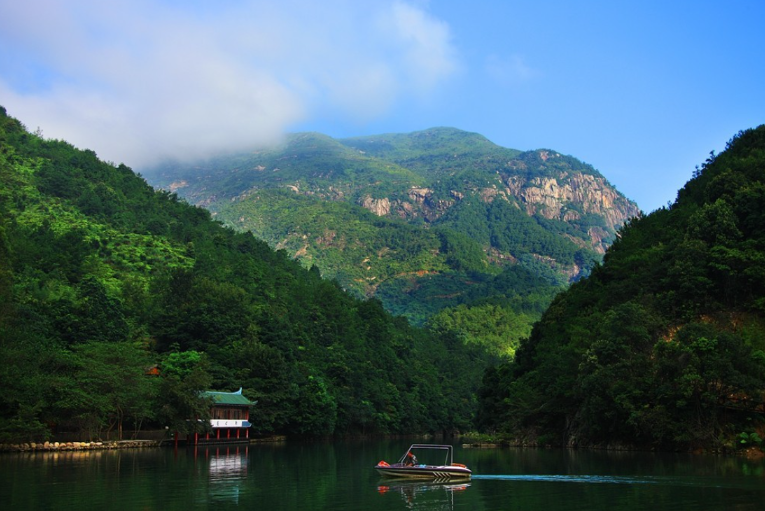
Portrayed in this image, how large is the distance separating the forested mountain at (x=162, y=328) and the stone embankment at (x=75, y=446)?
3.36ft

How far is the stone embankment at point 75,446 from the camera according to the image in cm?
4775

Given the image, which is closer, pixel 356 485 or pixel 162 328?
pixel 356 485

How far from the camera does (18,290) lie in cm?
6912

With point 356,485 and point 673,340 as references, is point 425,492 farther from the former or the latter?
point 673,340

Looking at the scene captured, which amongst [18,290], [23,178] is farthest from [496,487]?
[23,178]

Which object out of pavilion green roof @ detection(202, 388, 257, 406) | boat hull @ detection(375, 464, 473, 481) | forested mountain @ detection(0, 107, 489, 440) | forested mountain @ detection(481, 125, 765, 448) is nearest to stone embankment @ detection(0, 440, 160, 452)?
forested mountain @ detection(0, 107, 489, 440)

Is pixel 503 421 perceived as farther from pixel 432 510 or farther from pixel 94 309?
pixel 432 510

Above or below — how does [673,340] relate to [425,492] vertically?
above

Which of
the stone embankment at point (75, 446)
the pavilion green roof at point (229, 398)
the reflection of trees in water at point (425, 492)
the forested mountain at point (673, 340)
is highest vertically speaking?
the forested mountain at point (673, 340)

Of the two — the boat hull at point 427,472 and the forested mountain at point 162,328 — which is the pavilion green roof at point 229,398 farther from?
the boat hull at point 427,472

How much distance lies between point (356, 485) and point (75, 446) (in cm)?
2806

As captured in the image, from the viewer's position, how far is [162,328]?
78.6 metres

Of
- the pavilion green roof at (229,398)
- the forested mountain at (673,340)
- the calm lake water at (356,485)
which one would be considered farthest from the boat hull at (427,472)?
the pavilion green roof at (229,398)

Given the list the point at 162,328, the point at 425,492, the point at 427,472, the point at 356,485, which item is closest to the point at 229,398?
the point at 162,328
